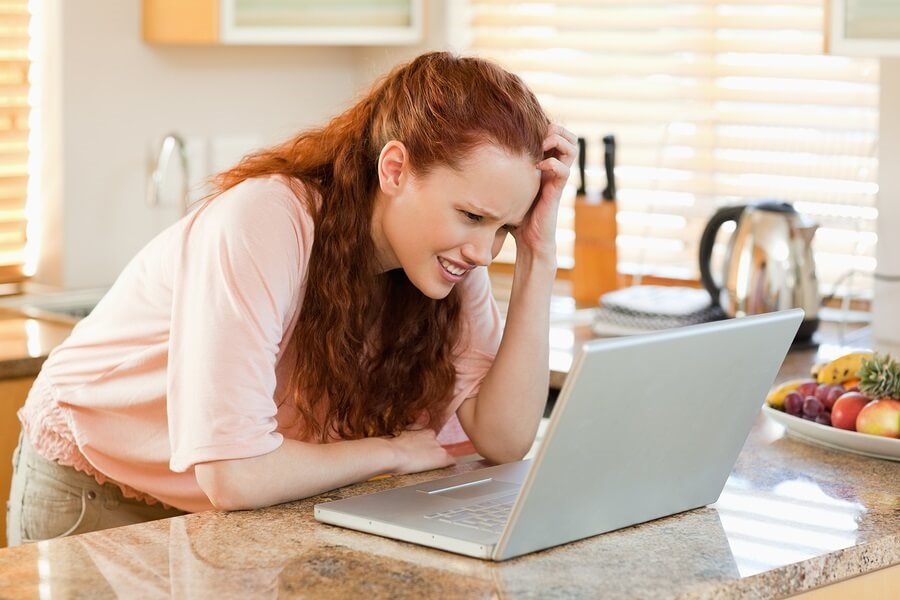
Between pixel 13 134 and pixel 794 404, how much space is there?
6.28 feet

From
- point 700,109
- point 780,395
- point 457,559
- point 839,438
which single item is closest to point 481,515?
point 457,559

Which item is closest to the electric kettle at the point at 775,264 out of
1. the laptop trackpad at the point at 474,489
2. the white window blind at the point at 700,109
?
the white window blind at the point at 700,109

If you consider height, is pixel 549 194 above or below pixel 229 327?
above

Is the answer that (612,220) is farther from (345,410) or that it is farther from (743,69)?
(345,410)

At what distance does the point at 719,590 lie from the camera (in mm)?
1249

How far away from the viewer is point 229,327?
1.45 m

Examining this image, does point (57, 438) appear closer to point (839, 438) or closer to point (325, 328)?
point (325, 328)

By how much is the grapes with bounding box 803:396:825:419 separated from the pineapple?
0.06m

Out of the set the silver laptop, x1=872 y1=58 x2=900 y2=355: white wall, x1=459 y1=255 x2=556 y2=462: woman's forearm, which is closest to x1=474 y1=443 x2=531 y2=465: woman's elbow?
x1=459 y1=255 x2=556 y2=462: woman's forearm

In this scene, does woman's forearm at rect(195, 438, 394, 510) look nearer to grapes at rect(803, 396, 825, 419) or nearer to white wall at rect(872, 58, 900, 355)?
grapes at rect(803, 396, 825, 419)

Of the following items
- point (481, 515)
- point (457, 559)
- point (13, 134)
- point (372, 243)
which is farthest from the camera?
point (13, 134)

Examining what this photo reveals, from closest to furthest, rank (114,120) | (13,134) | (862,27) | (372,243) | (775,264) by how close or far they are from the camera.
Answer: (372,243) < (862,27) < (775,264) < (13,134) < (114,120)

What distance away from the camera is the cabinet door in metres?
3.04

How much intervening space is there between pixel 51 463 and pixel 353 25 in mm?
1710
